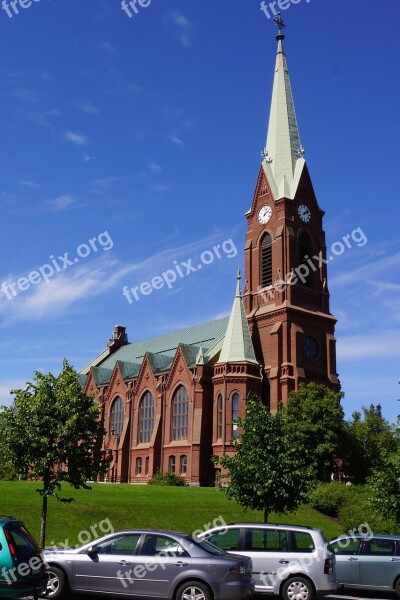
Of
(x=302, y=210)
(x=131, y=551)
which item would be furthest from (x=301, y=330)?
(x=131, y=551)

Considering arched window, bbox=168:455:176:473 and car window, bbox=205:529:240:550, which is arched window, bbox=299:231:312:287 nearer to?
arched window, bbox=168:455:176:473

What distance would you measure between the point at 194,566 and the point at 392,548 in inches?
287

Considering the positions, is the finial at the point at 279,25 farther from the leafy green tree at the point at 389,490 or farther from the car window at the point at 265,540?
the car window at the point at 265,540

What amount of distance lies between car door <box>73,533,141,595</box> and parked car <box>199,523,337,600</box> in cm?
255

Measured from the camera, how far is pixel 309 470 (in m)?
25.9

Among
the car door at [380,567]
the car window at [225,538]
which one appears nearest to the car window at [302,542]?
the car window at [225,538]

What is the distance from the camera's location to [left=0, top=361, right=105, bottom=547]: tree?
876 inches

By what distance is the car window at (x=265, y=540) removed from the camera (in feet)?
51.0

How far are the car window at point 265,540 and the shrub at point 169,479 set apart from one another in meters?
41.0

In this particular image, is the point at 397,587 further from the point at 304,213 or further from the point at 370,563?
the point at 304,213

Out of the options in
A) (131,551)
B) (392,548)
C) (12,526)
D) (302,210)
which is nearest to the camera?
(12,526)

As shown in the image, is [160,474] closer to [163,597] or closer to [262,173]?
[262,173]

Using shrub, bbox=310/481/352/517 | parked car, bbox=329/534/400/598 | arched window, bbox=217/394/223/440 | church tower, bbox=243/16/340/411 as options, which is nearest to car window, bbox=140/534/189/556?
parked car, bbox=329/534/400/598

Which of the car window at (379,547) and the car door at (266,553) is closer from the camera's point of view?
the car door at (266,553)
